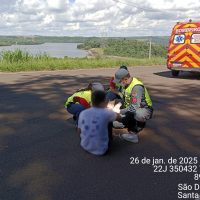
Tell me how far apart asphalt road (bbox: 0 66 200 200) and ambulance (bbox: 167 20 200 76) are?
6148 millimetres

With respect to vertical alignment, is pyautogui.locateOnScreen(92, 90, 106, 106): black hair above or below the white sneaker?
above

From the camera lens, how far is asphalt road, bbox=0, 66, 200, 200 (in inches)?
113

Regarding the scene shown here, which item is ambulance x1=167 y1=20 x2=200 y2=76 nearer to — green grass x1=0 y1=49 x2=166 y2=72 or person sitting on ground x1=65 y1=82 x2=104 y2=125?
green grass x1=0 y1=49 x2=166 y2=72

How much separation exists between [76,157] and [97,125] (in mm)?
662

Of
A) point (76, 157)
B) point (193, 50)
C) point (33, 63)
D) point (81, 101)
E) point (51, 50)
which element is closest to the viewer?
point (76, 157)

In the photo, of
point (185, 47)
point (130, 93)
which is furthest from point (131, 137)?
point (185, 47)

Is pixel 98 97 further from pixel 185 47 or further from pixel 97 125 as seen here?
pixel 185 47

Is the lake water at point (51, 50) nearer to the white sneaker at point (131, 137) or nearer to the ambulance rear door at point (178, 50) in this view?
the ambulance rear door at point (178, 50)

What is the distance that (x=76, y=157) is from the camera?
372 cm

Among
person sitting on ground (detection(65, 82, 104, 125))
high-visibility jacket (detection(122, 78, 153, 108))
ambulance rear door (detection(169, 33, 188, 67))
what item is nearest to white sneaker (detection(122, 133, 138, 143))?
high-visibility jacket (detection(122, 78, 153, 108))

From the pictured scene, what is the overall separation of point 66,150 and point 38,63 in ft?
44.5

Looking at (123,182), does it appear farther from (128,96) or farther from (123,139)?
(128,96)

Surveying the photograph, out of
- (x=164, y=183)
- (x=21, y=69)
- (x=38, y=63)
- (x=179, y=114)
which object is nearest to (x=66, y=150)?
(x=164, y=183)

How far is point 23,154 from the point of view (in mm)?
3775
